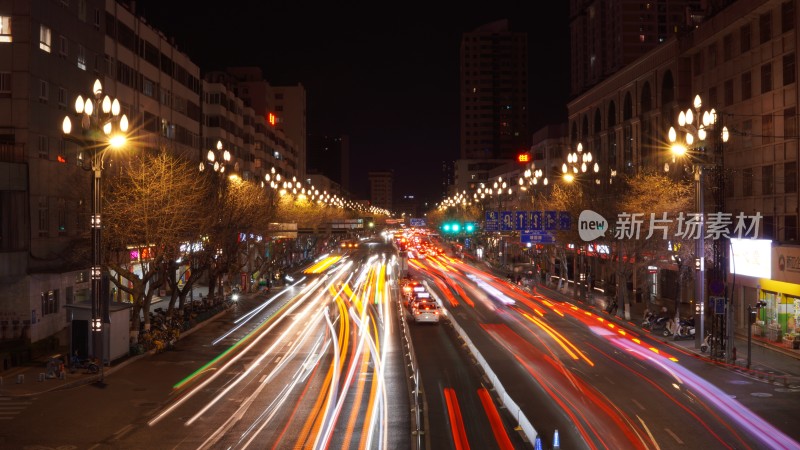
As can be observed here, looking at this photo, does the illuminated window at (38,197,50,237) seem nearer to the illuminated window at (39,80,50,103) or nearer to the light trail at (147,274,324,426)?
the illuminated window at (39,80,50,103)

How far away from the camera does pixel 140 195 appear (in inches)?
1337

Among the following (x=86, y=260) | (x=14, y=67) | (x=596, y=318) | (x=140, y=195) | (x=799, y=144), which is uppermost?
(x=14, y=67)

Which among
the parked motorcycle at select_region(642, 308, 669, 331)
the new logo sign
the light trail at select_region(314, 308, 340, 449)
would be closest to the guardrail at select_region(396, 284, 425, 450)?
the light trail at select_region(314, 308, 340, 449)

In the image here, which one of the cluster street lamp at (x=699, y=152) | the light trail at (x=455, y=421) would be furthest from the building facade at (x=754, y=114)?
the light trail at (x=455, y=421)

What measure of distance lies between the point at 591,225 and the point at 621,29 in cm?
11465

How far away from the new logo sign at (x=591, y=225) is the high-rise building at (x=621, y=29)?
319ft

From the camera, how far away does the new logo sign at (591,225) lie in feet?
162

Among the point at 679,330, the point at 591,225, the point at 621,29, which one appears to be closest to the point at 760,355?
the point at 679,330

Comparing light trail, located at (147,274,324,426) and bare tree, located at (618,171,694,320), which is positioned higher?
bare tree, located at (618,171,694,320)

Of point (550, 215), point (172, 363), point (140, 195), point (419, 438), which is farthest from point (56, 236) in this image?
point (550, 215)

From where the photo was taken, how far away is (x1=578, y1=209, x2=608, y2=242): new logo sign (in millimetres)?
49250

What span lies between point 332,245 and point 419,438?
132231 mm

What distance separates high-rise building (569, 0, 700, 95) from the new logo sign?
9729 cm

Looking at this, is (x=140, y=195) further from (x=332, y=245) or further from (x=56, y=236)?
(x=332, y=245)
